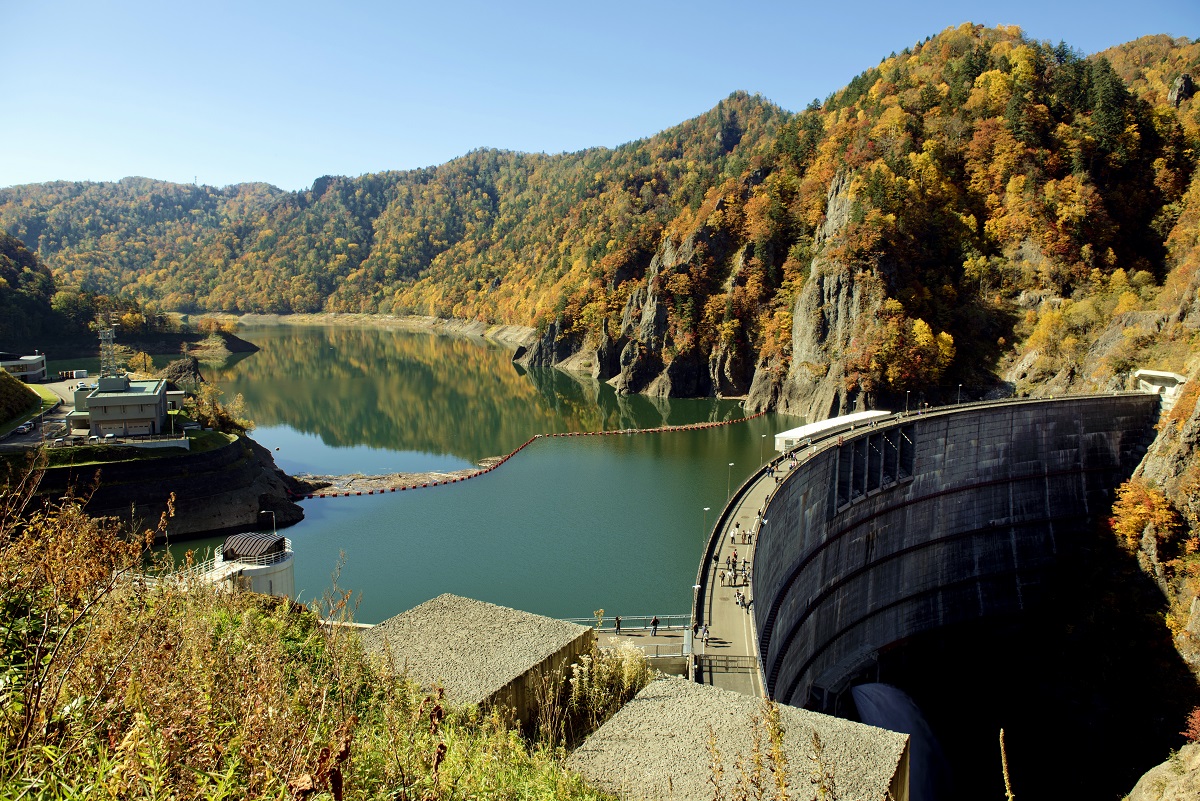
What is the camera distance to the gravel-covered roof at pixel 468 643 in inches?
527

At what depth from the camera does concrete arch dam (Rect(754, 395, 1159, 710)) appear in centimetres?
3088

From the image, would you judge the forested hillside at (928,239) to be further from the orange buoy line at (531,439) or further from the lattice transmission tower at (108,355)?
the lattice transmission tower at (108,355)

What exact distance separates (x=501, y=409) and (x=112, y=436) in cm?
4530

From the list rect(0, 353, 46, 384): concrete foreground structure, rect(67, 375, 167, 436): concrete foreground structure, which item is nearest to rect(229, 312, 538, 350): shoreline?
Result: rect(0, 353, 46, 384): concrete foreground structure

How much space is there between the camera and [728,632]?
75.0 ft

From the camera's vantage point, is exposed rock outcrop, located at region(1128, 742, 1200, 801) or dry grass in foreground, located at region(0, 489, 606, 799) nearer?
dry grass in foreground, located at region(0, 489, 606, 799)

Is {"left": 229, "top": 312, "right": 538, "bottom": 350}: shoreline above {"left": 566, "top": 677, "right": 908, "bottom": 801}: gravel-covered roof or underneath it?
above

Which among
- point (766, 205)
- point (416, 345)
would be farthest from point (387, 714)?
point (416, 345)

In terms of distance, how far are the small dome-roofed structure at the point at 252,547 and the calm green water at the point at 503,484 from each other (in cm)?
385

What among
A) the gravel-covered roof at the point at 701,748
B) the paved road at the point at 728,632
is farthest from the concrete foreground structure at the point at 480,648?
the paved road at the point at 728,632

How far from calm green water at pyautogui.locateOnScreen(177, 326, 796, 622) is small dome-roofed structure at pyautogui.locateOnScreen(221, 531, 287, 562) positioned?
3845 millimetres

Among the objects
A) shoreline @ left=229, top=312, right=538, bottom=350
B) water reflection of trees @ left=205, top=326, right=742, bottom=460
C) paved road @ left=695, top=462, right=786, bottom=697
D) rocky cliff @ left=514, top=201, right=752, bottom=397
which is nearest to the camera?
paved road @ left=695, top=462, right=786, bottom=697

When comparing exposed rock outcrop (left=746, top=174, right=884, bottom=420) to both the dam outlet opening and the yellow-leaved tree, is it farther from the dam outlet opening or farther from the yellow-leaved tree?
the yellow-leaved tree

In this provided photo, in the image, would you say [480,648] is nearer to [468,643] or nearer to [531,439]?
[468,643]
